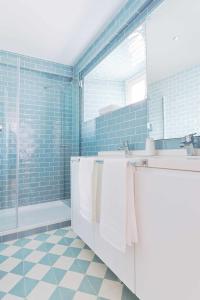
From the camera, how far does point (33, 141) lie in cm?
272

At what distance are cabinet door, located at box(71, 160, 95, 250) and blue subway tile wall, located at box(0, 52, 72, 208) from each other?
0.99 meters

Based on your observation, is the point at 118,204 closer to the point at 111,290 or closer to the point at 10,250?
the point at 111,290

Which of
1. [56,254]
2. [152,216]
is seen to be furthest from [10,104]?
[152,216]

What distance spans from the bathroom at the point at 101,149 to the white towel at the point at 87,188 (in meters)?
0.01

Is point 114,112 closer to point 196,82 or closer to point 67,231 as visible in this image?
point 196,82

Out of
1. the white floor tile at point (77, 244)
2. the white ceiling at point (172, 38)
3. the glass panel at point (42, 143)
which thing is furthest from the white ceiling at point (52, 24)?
the white floor tile at point (77, 244)

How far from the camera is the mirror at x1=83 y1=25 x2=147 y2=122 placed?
5.50 ft

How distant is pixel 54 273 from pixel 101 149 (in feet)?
4.18

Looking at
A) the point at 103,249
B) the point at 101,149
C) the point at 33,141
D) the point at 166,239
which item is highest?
the point at 33,141

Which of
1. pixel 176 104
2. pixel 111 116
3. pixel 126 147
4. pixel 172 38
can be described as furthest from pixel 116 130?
pixel 172 38

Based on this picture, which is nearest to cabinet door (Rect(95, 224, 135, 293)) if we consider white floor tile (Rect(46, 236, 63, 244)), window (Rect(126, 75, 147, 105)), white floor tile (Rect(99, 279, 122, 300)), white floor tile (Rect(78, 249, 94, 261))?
white floor tile (Rect(99, 279, 122, 300))

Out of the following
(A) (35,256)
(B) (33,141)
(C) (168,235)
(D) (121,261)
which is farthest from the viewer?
(B) (33,141)

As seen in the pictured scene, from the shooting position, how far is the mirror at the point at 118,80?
1.68 m

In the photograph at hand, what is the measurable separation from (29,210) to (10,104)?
1426mm
